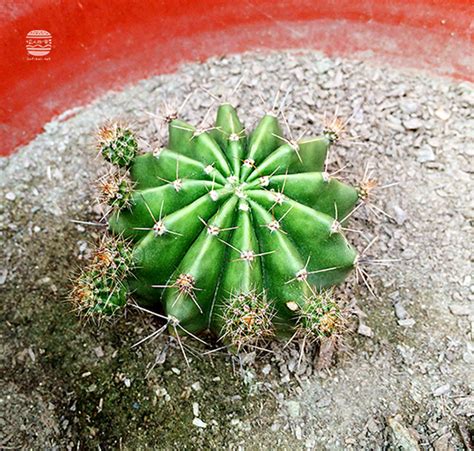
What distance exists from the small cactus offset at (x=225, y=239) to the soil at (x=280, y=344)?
0.69 ft

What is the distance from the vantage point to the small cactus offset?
5.76 feet

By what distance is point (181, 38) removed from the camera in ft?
8.62

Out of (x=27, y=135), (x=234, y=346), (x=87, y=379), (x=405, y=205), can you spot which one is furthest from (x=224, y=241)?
(x=27, y=135)

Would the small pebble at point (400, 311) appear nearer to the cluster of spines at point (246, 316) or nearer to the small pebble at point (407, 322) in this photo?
the small pebble at point (407, 322)

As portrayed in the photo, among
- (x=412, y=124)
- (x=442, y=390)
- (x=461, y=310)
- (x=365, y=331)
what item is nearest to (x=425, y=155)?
(x=412, y=124)

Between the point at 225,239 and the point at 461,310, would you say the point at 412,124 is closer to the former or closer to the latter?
the point at 461,310

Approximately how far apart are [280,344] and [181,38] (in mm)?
1277

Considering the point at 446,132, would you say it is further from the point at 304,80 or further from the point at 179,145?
the point at 179,145

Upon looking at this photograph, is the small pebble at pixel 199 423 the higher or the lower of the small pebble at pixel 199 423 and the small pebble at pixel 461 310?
the lower

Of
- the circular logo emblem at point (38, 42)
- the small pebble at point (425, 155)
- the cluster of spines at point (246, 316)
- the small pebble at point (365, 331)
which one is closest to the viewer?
the cluster of spines at point (246, 316)

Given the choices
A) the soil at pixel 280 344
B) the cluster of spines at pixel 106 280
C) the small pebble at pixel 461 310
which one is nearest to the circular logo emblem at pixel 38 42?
the soil at pixel 280 344

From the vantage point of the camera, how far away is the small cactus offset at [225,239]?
5.76ft

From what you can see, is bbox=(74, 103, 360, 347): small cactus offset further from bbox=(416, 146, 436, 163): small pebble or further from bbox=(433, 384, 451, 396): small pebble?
bbox=(416, 146, 436, 163): small pebble

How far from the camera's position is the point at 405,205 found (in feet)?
7.80
